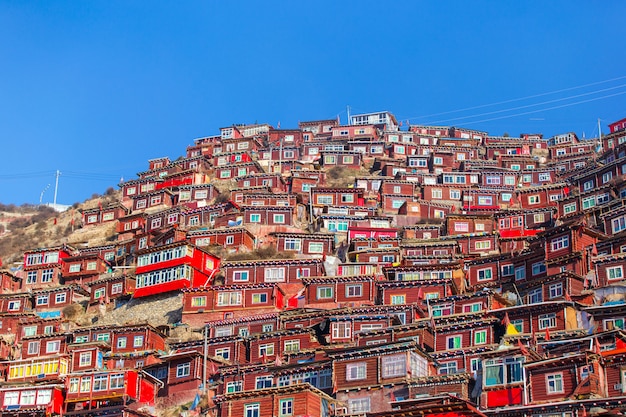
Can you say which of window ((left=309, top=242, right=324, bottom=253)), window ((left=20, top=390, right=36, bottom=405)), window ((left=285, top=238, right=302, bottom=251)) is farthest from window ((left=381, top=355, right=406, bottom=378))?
window ((left=285, top=238, right=302, bottom=251))

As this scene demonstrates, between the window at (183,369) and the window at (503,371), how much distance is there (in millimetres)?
25389

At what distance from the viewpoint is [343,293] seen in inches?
3386

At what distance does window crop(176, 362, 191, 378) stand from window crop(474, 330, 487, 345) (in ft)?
74.1

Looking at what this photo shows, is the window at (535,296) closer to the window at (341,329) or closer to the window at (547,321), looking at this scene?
the window at (547,321)

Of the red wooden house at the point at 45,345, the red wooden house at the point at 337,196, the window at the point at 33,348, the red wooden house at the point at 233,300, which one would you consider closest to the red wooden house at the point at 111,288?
the red wooden house at the point at 45,345

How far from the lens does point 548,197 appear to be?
116m

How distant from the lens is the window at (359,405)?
6162cm

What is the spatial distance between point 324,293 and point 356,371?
2372cm

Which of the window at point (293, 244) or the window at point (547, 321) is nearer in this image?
the window at point (547, 321)

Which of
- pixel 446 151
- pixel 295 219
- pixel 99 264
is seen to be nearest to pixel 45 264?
pixel 99 264

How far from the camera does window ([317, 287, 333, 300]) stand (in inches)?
3403

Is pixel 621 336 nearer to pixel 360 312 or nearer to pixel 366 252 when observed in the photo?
pixel 360 312

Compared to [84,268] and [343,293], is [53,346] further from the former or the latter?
[343,293]

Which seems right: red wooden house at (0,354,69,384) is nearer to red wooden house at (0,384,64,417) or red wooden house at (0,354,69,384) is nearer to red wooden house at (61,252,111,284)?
red wooden house at (0,384,64,417)
